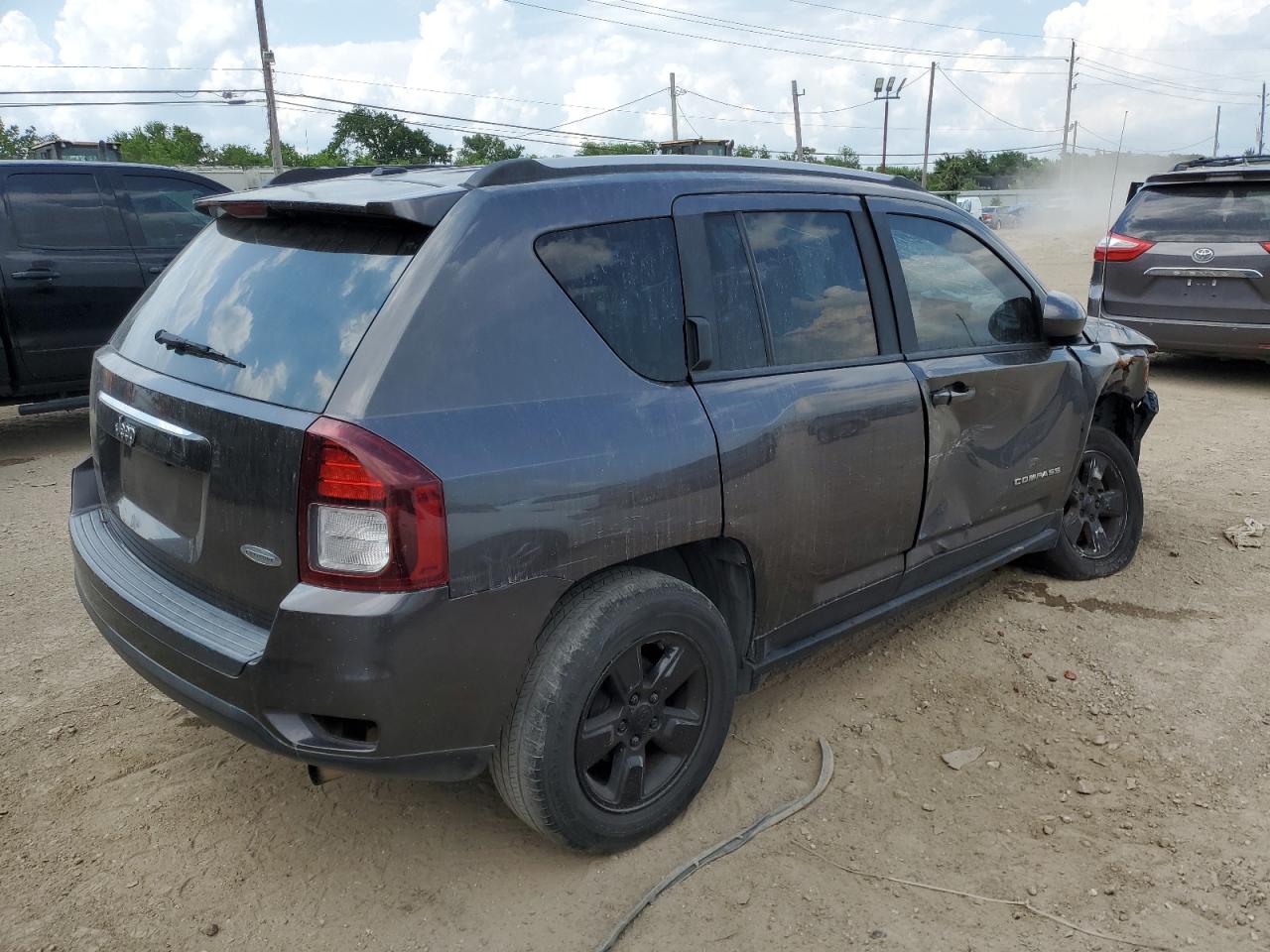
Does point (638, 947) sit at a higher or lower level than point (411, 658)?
lower

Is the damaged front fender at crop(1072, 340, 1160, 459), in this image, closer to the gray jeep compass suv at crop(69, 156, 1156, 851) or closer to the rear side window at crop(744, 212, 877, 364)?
the gray jeep compass suv at crop(69, 156, 1156, 851)

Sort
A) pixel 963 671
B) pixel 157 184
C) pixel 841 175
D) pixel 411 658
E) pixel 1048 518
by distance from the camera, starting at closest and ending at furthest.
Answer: pixel 411 658
pixel 841 175
pixel 963 671
pixel 1048 518
pixel 157 184

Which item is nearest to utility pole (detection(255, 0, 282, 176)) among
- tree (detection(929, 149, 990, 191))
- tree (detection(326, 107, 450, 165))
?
tree (detection(326, 107, 450, 165))

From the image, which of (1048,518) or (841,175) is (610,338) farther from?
(1048,518)

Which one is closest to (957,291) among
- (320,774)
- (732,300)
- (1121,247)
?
(732,300)

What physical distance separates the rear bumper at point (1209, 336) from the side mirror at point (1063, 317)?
4955 millimetres

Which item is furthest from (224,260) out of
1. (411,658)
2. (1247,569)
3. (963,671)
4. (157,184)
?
(157,184)

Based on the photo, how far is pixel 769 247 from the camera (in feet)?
10.2

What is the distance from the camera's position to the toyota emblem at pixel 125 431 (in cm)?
275

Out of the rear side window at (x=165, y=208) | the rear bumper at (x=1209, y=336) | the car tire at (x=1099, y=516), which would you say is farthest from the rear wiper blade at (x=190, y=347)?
the rear bumper at (x=1209, y=336)

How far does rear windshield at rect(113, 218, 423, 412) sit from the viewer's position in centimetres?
239

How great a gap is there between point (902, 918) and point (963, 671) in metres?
1.43

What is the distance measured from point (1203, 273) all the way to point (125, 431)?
823 cm

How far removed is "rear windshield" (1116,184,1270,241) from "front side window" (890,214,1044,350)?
5.46 metres
